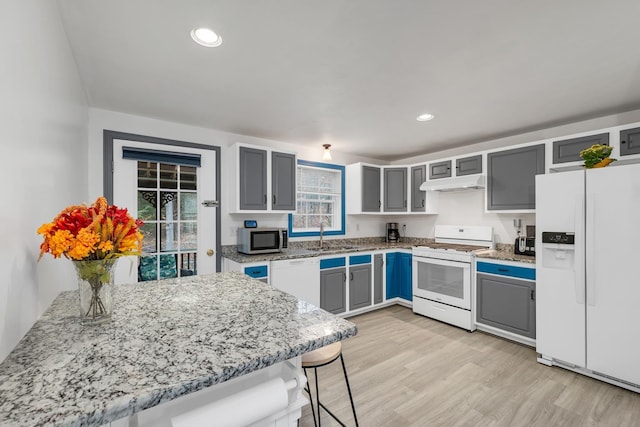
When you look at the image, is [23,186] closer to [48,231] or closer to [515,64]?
[48,231]

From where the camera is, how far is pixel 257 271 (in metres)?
2.92

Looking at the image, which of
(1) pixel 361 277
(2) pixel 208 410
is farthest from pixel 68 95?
(1) pixel 361 277

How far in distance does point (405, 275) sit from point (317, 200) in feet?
5.52

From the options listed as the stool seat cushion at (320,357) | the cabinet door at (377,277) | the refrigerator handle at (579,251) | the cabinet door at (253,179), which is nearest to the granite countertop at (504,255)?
the refrigerator handle at (579,251)

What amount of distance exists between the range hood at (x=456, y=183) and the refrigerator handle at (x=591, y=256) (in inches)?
47.9

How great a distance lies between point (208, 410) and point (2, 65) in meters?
1.15

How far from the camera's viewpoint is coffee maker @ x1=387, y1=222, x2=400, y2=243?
4754mm

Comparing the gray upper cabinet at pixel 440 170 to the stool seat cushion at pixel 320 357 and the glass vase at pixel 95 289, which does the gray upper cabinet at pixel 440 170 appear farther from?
the glass vase at pixel 95 289

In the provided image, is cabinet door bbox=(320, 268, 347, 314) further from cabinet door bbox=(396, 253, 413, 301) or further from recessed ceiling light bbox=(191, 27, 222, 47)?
recessed ceiling light bbox=(191, 27, 222, 47)

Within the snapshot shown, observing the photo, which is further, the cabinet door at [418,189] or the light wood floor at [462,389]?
the cabinet door at [418,189]

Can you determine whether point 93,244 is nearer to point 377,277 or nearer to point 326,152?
point 326,152

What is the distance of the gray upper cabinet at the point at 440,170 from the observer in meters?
3.85

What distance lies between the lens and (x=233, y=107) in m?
2.67

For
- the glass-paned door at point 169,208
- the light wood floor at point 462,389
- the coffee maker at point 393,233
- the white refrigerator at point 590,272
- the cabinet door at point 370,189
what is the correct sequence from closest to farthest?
1. the light wood floor at point 462,389
2. the white refrigerator at point 590,272
3. the glass-paned door at point 169,208
4. the cabinet door at point 370,189
5. the coffee maker at point 393,233
